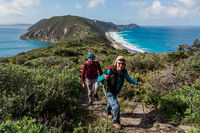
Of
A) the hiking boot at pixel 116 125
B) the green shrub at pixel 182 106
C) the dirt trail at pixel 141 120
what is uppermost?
the green shrub at pixel 182 106

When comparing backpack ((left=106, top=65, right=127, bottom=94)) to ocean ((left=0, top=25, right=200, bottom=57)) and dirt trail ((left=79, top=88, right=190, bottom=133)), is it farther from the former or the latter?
ocean ((left=0, top=25, right=200, bottom=57))

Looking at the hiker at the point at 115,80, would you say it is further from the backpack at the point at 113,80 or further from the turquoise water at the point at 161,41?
the turquoise water at the point at 161,41

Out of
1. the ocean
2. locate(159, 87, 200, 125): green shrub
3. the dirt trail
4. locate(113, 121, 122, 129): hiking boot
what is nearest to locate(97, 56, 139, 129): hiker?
locate(113, 121, 122, 129): hiking boot

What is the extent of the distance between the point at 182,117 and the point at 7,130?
12.9ft

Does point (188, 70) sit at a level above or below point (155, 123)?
above

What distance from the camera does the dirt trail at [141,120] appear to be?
345 cm

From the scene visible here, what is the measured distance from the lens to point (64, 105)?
410 centimetres

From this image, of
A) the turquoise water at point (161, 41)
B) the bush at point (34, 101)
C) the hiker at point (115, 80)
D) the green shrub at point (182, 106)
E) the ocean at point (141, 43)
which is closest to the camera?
the bush at point (34, 101)

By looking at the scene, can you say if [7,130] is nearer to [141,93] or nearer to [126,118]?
[126,118]

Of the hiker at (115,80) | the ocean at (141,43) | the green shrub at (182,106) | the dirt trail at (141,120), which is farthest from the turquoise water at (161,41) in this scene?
the hiker at (115,80)

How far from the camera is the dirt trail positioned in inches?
136

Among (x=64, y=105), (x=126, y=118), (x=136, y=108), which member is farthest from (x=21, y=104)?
(x=136, y=108)

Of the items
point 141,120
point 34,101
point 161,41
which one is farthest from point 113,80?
point 161,41

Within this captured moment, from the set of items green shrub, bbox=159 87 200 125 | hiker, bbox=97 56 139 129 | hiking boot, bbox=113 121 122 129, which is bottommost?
hiking boot, bbox=113 121 122 129
